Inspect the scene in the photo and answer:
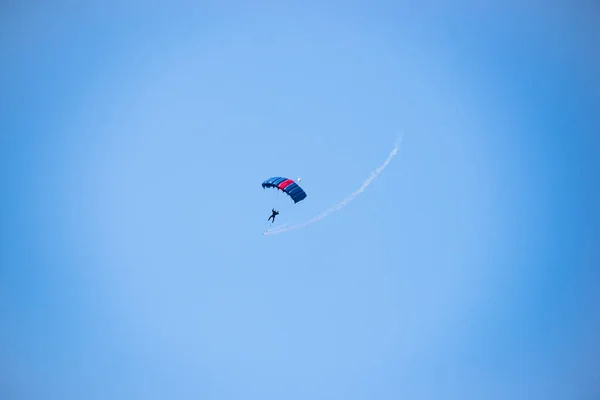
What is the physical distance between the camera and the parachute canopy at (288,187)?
29.3m

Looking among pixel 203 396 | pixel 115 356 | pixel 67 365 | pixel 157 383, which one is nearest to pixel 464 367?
pixel 203 396

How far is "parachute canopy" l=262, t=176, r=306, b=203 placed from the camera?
29328mm

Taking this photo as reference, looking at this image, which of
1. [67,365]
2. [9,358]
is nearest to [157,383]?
[67,365]

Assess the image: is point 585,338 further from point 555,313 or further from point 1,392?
point 1,392

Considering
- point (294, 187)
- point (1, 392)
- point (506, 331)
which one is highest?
point (506, 331)

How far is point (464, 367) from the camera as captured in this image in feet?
159

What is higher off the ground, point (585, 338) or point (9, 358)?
point (585, 338)

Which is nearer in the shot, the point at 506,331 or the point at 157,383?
the point at 157,383

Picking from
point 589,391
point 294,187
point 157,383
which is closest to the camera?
point 294,187

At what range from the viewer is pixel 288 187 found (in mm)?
29562

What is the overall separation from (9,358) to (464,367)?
119 ft

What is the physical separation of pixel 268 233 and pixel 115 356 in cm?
2602

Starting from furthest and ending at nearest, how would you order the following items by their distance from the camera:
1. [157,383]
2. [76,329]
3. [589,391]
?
1. [76,329]
2. [157,383]
3. [589,391]

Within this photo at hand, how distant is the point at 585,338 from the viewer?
4616 cm
